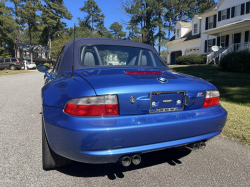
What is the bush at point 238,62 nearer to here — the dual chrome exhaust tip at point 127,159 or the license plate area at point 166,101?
the license plate area at point 166,101

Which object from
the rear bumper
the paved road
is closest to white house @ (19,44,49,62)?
the paved road

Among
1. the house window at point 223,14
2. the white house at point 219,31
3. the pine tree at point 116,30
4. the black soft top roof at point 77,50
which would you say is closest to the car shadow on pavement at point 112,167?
the black soft top roof at point 77,50

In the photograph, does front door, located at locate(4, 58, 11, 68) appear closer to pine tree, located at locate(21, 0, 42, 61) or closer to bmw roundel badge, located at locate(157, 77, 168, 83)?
pine tree, located at locate(21, 0, 42, 61)

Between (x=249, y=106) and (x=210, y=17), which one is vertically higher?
(x=210, y=17)

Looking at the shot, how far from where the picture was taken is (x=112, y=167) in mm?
2561

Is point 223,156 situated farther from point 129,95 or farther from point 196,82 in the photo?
point 129,95

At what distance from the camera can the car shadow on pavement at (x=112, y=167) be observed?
2.40 meters

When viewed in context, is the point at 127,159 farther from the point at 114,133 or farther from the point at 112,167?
the point at 112,167

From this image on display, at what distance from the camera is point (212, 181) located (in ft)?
7.49

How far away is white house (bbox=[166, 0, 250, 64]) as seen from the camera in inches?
779

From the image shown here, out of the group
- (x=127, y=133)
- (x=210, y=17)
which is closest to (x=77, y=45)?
(x=127, y=133)

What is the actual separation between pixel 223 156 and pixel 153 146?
1.46 metres

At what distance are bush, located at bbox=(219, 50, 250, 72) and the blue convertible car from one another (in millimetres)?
12095

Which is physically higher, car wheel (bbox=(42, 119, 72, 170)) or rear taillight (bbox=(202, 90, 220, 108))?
rear taillight (bbox=(202, 90, 220, 108))
